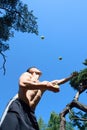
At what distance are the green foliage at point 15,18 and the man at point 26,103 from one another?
9117mm

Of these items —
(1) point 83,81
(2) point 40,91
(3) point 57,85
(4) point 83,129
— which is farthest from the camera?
(4) point 83,129

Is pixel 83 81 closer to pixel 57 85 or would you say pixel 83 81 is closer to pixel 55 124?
pixel 57 85

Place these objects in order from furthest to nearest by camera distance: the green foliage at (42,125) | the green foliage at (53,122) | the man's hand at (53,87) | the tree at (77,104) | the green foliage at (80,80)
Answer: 1. the green foliage at (42,125)
2. the green foliage at (53,122)
3. the green foliage at (80,80)
4. the tree at (77,104)
5. the man's hand at (53,87)

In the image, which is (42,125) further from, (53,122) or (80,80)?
(80,80)

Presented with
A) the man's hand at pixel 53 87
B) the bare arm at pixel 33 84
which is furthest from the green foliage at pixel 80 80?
the man's hand at pixel 53 87

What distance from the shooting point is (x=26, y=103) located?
4.43 meters

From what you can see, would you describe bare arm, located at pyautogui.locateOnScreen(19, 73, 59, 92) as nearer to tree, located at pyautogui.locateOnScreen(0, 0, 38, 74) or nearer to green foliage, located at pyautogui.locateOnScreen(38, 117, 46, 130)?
tree, located at pyautogui.locateOnScreen(0, 0, 38, 74)

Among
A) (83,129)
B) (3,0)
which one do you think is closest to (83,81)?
(83,129)

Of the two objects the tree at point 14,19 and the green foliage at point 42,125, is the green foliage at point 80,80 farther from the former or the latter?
the green foliage at point 42,125

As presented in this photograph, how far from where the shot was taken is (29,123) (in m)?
4.32

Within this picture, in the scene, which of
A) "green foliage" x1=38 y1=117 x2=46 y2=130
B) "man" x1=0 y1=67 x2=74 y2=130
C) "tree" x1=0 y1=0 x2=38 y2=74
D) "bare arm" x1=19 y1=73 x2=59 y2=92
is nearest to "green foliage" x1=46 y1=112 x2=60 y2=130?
"green foliage" x1=38 y1=117 x2=46 y2=130

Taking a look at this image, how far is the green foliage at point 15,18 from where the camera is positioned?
1365 cm

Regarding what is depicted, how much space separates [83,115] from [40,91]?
12986 mm

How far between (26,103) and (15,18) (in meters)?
9.58
